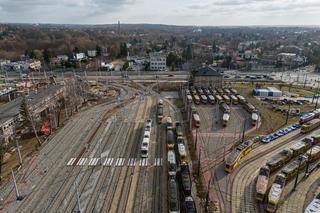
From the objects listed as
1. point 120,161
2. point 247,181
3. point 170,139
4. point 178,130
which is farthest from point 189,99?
point 247,181

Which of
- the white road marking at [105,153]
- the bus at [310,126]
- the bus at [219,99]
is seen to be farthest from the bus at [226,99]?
the white road marking at [105,153]

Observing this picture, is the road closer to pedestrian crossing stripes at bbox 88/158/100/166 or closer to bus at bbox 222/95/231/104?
pedestrian crossing stripes at bbox 88/158/100/166

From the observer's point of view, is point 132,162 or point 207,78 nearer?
point 132,162

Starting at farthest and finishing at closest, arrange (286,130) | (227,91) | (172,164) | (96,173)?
(227,91) → (286,130) → (96,173) → (172,164)

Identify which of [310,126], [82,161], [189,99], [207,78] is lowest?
[82,161]

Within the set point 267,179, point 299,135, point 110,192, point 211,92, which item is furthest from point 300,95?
point 110,192

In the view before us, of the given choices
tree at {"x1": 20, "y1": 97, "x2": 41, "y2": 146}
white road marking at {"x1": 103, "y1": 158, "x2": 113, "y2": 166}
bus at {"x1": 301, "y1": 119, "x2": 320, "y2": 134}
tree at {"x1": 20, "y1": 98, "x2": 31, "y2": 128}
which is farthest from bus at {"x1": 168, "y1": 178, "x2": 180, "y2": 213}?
tree at {"x1": 20, "y1": 98, "x2": 31, "y2": 128}

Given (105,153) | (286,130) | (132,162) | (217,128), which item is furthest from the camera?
(217,128)

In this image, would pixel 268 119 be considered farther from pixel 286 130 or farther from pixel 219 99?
pixel 219 99

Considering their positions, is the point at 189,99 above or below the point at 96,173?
above
